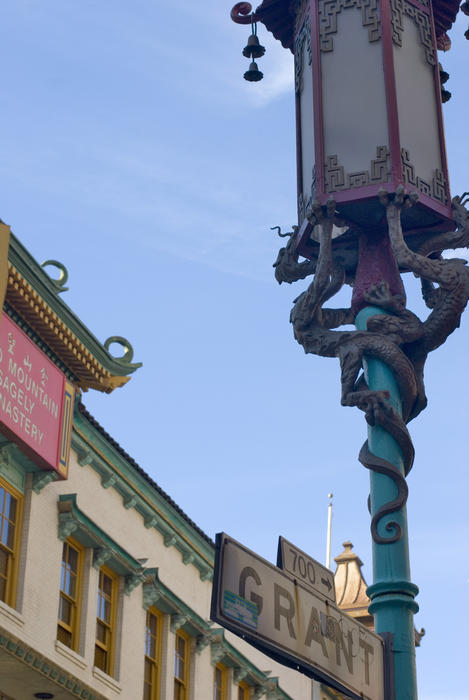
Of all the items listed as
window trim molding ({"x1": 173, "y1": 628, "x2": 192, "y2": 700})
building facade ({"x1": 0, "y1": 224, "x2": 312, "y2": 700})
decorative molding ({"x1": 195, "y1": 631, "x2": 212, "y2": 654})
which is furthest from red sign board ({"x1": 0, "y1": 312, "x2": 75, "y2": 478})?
decorative molding ({"x1": 195, "y1": 631, "x2": 212, "y2": 654})

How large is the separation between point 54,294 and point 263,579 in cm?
1638

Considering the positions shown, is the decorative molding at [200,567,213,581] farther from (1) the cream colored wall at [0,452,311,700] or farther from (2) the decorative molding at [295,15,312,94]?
(2) the decorative molding at [295,15,312,94]

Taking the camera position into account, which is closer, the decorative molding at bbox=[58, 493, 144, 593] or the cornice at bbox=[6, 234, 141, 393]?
the cornice at bbox=[6, 234, 141, 393]

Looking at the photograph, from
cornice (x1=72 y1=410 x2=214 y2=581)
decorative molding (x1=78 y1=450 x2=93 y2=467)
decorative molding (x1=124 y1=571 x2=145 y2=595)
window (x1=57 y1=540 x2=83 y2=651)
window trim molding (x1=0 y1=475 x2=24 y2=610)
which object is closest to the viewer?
window trim molding (x1=0 y1=475 x2=24 y2=610)

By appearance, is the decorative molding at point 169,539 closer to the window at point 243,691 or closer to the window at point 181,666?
the window at point 181,666

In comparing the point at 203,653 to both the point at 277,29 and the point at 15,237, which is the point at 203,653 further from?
the point at 277,29

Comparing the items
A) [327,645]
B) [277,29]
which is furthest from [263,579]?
[277,29]

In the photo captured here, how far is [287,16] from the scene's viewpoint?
1232 cm

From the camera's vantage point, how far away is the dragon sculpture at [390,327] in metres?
9.42

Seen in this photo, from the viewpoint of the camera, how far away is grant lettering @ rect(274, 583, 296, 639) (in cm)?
798

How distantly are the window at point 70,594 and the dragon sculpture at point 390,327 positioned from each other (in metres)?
14.0

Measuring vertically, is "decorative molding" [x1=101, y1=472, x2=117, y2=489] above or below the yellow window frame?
above

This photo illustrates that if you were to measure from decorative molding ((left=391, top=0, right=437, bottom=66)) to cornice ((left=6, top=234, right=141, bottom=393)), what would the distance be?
11.7m

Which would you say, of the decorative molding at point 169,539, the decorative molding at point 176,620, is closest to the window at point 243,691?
the decorative molding at point 176,620
